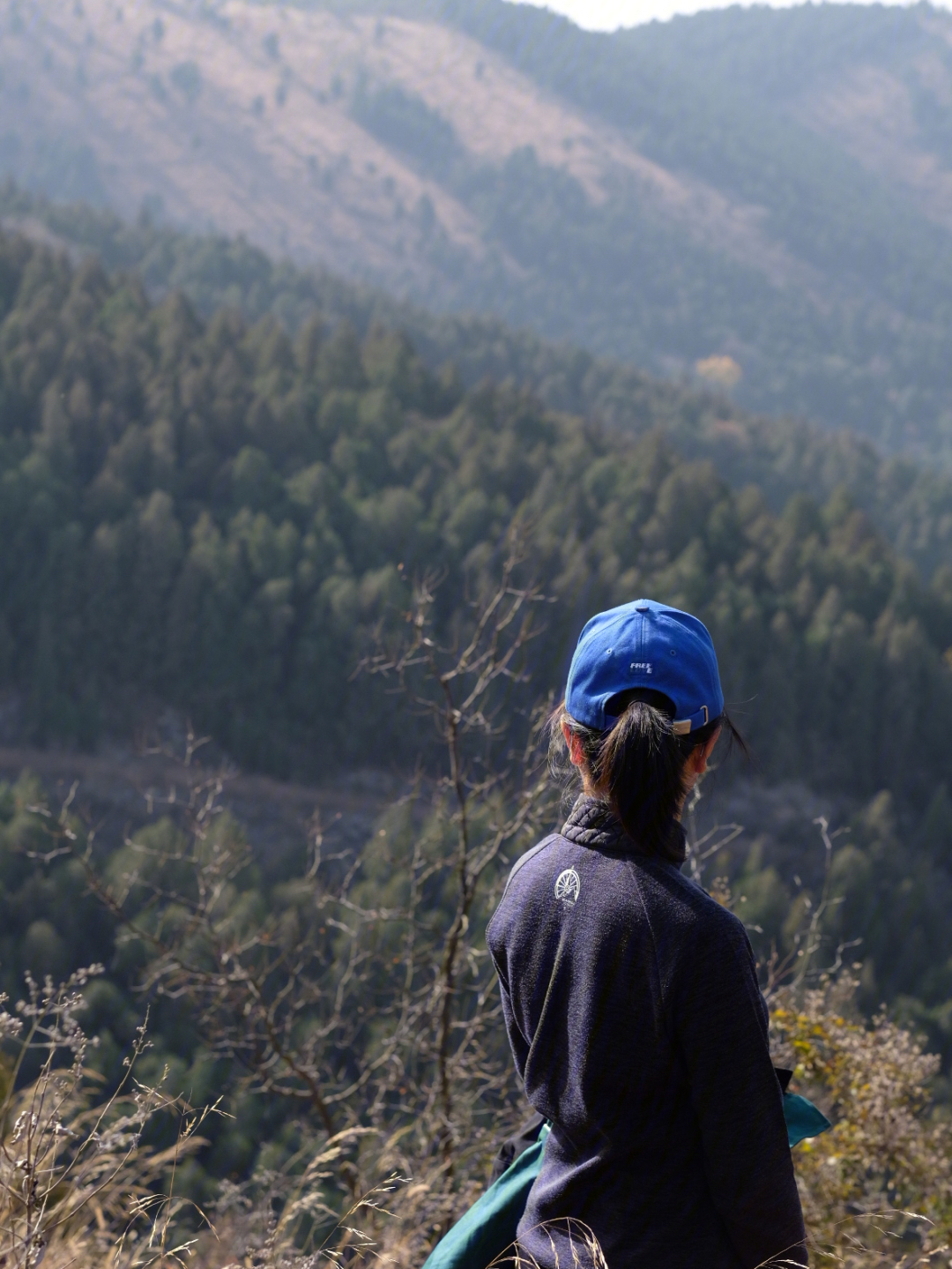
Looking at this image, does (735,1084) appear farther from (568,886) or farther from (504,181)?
(504,181)

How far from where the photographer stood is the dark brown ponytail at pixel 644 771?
74.4 inches

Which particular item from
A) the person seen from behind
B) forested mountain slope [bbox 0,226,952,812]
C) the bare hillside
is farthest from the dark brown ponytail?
the bare hillside

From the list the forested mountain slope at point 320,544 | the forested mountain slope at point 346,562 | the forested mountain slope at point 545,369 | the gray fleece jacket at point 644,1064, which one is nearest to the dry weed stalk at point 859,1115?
the gray fleece jacket at point 644,1064

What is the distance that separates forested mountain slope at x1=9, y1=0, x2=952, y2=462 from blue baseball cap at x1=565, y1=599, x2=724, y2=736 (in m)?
130

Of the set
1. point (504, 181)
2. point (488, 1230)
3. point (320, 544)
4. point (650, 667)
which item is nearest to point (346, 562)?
point (320, 544)

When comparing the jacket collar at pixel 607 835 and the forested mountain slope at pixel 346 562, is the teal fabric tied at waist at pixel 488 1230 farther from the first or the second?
the forested mountain slope at pixel 346 562

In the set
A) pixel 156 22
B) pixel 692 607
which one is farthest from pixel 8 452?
pixel 156 22

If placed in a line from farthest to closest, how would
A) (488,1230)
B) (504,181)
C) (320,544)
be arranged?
(504,181), (320,544), (488,1230)

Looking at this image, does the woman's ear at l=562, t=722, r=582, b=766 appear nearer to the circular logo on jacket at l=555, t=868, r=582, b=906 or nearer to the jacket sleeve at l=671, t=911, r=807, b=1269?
the circular logo on jacket at l=555, t=868, r=582, b=906

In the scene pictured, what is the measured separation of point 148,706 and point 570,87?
167 metres

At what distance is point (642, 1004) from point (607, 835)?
10.3 inches

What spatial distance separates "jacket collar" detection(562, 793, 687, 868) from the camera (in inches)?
75.4

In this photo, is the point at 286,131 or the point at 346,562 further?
the point at 286,131

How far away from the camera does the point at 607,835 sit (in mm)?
1932
